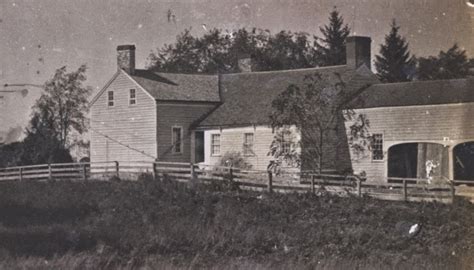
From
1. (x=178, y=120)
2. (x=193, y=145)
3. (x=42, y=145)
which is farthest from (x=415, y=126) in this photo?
(x=42, y=145)

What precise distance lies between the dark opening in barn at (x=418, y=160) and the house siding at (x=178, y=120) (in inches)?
286

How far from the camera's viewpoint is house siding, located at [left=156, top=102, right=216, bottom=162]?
24.9 meters

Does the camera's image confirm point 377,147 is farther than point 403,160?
Yes

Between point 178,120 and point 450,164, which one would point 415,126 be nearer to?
point 450,164

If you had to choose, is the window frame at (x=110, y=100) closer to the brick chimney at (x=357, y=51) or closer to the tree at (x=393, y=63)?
the brick chimney at (x=357, y=51)

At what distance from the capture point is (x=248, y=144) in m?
23.6

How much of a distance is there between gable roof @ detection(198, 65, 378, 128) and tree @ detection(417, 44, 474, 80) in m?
1.58

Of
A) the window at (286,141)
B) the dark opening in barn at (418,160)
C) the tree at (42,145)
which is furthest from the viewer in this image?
the window at (286,141)

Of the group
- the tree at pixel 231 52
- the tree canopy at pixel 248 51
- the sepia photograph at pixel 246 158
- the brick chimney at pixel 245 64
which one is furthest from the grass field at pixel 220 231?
the tree at pixel 231 52

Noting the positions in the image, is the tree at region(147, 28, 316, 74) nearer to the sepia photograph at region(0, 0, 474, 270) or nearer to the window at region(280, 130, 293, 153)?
the sepia photograph at region(0, 0, 474, 270)

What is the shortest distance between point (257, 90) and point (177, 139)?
3.10 metres

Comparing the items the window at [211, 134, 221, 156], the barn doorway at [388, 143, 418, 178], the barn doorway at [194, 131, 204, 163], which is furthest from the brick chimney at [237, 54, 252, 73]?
the barn doorway at [388, 143, 418, 178]

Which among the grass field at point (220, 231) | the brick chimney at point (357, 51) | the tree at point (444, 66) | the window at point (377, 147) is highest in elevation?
the brick chimney at point (357, 51)

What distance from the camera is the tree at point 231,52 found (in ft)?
102
